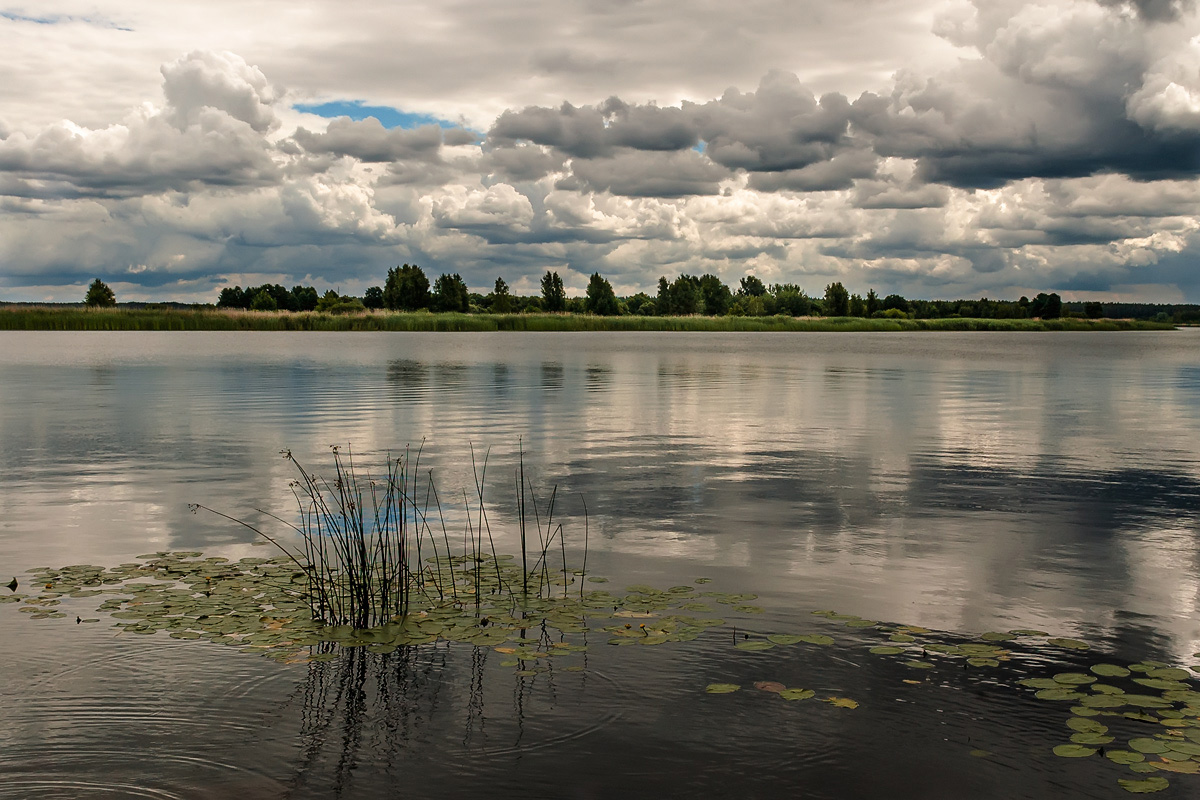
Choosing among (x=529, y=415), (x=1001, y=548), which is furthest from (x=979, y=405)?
(x=1001, y=548)

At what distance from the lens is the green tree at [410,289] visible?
192250 mm

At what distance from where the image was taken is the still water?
6.55 metres

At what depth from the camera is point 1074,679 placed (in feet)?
26.2

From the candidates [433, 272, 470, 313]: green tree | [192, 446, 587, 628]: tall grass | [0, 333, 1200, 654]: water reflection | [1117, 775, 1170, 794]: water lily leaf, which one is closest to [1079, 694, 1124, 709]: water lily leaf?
[1117, 775, 1170, 794]: water lily leaf

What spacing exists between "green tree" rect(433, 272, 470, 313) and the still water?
165 meters

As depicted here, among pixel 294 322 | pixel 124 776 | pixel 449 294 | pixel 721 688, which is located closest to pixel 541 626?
pixel 721 688

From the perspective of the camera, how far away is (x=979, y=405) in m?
34.7

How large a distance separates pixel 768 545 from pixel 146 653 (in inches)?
308

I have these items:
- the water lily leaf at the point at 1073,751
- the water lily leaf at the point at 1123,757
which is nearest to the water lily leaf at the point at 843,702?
the water lily leaf at the point at 1073,751

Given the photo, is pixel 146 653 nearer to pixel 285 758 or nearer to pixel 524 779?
pixel 285 758

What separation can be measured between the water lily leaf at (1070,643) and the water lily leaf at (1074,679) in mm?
714

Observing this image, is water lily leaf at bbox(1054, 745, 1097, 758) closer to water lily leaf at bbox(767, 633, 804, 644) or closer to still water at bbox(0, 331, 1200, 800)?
still water at bbox(0, 331, 1200, 800)

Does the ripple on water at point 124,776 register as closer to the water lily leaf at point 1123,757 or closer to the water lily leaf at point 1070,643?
the water lily leaf at point 1123,757

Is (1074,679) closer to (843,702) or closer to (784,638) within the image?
(843,702)
